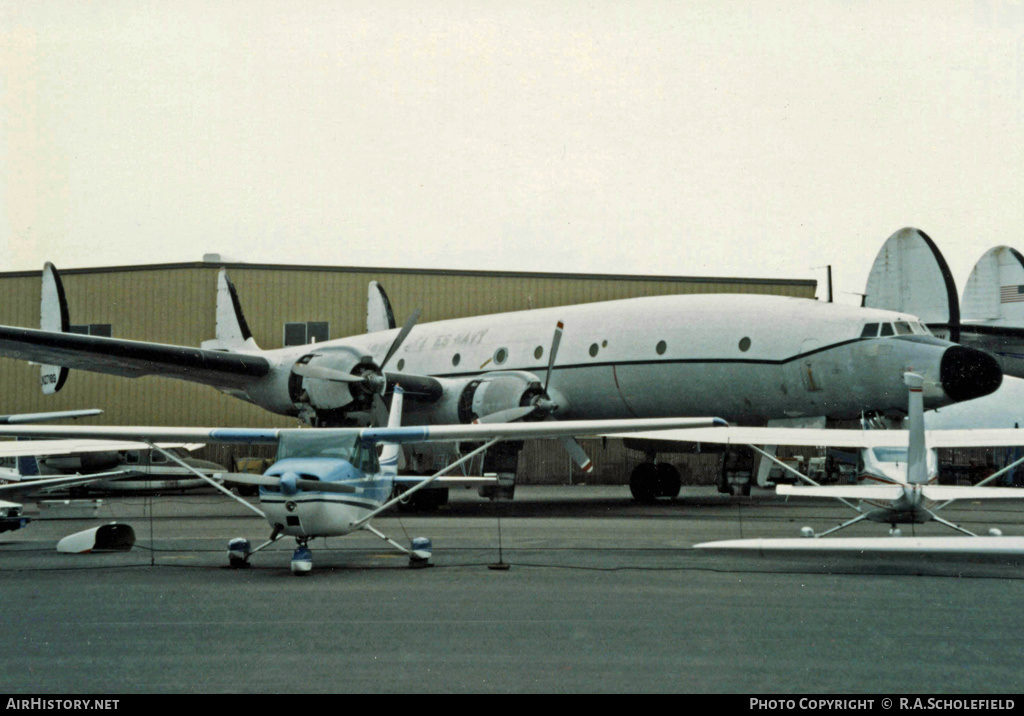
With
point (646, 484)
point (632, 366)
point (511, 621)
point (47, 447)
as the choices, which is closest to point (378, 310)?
point (646, 484)

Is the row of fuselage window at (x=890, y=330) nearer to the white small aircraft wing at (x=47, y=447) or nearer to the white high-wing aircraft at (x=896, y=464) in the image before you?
the white high-wing aircraft at (x=896, y=464)

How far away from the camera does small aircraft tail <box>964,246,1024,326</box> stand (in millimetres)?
31188

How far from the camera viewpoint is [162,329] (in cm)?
4138

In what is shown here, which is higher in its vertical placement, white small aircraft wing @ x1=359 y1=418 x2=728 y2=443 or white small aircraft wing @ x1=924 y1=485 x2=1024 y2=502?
white small aircraft wing @ x1=359 y1=418 x2=728 y2=443

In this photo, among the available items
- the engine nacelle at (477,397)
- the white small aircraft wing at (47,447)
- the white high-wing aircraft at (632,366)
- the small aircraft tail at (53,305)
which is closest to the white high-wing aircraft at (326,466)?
the white small aircraft wing at (47,447)

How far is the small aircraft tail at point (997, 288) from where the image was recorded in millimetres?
31188

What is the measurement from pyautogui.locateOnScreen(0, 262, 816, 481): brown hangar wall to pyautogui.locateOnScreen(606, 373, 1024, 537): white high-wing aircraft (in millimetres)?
25825

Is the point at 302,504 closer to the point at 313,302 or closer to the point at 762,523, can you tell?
the point at 762,523

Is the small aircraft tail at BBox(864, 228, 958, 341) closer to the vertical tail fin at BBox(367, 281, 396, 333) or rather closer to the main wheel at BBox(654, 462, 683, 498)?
the main wheel at BBox(654, 462, 683, 498)

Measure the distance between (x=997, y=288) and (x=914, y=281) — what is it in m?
2.64

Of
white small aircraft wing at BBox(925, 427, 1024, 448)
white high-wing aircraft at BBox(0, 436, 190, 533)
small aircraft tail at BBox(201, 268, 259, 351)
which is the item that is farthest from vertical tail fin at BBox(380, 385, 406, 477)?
small aircraft tail at BBox(201, 268, 259, 351)

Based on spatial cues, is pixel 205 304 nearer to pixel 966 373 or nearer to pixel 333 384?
pixel 333 384
